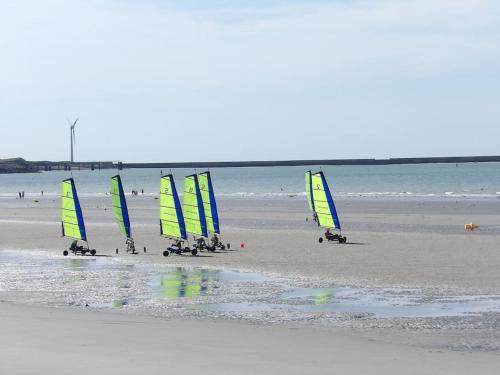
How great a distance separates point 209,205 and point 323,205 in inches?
231

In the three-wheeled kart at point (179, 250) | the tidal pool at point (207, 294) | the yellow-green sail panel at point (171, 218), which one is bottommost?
the tidal pool at point (207, 294)

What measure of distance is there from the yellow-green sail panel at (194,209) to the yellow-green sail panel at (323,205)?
6.52m

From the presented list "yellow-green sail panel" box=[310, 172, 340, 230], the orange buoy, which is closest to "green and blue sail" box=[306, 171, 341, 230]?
"yellow-green sail panel" box=[310, 172, 340, 230]

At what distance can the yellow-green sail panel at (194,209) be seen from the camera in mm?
37188

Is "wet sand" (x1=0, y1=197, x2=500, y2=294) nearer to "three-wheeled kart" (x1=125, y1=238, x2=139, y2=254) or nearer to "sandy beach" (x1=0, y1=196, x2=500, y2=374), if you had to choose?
"sandy beach" (x1=0, y1=196, x2=500, y2=374)

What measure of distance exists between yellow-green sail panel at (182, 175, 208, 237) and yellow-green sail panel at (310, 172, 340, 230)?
6.52 metres

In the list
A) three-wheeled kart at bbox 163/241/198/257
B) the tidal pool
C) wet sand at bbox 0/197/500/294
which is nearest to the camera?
the tidal pool

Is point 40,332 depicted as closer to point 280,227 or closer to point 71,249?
point 71,249

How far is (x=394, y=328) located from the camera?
17.2m

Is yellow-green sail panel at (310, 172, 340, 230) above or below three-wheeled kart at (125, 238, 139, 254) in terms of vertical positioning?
above

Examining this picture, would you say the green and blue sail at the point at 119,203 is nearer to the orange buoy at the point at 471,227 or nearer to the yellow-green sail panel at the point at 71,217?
the yellow-green sail panel at the point at 71,217

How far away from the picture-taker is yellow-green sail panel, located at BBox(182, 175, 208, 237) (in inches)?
1464

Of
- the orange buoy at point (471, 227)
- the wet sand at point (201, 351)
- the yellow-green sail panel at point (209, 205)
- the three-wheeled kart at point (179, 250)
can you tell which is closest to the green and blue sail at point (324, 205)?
the yellow-green sail panel at point (209, 205)

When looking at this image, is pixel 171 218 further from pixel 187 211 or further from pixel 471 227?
pixel 471 227
